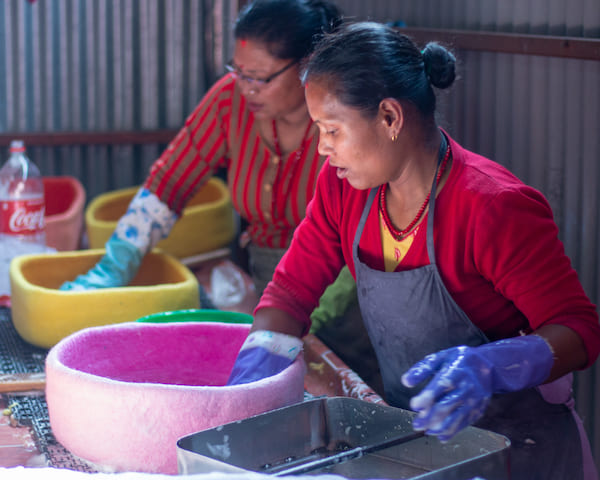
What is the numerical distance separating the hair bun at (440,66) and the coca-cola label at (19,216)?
1.41m

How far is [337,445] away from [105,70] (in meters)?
2.76

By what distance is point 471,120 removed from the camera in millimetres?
2334

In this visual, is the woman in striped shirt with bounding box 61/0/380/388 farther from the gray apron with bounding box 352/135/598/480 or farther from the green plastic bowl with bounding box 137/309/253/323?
the gray apron with bounding box 352/135/598/480

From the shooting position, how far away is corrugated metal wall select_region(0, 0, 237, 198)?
365 cm

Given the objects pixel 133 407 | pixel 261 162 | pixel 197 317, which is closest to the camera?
pixel 133 407

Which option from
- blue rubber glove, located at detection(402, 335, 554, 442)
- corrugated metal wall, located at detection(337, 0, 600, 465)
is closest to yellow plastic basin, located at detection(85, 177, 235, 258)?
corrugated metal wall, located at detection(337, 0, 600, 465)

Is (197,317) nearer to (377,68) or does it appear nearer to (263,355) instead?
(263,355)

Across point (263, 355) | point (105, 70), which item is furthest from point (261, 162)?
point (105, 70)

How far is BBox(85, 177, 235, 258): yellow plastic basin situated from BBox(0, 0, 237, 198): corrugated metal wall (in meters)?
0.56

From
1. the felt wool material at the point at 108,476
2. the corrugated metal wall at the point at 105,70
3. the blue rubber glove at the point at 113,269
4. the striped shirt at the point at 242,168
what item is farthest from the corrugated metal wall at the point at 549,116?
the corrugated metal wall at the point at 105,70

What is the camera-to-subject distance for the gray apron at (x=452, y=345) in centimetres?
154

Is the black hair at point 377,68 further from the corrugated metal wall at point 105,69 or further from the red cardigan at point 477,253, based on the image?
the corrugated metal wall at point 105,69

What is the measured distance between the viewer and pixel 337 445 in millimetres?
1374

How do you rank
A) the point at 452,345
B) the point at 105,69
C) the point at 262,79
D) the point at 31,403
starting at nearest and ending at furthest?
the point at 452,345
the point at 31,403
the point at 262,79
the point at 105,69
